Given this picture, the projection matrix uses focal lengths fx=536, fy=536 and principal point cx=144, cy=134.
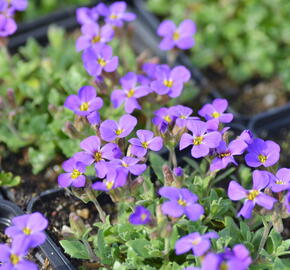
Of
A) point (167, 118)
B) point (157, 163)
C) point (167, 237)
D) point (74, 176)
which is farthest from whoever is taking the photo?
point (157, 163)

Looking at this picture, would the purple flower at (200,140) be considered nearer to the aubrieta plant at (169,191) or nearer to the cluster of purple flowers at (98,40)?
the aubrieta plant at (169,191)

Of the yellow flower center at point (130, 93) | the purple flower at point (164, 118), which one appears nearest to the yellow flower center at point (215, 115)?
the purple flower at point (164, 118)

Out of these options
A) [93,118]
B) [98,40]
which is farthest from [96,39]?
[93,118]

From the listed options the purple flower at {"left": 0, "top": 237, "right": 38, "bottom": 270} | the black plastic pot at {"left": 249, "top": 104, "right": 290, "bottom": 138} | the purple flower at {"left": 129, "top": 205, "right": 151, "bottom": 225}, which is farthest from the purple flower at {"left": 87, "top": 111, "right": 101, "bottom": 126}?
the black plastic pot at {"left": 249, "top": 104, "right": 290, "bottom": 138}

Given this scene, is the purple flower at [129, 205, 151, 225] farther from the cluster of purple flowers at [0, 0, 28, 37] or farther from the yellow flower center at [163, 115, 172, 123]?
the cluster of purple flowers at [0, 0, 28, 37]

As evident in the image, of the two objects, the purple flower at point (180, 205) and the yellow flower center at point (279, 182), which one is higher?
the purple flower at point (180, 205)

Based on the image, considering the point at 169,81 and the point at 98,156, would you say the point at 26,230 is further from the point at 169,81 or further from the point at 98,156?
the point at 169,81
